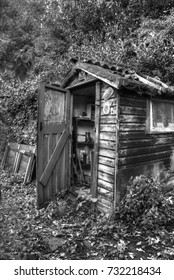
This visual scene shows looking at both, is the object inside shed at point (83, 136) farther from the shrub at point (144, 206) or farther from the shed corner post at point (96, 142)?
the shrub at point (144, 206)

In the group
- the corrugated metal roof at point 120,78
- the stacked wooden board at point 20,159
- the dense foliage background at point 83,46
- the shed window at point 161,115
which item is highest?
the dense foliage background at point 83,46

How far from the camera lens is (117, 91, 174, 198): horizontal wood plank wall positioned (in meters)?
3.58

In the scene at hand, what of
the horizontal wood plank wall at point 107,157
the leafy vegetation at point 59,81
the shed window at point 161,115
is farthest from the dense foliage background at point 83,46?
the horizontal wood plank wall at point 107,157

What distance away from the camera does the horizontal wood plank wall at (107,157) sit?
359cm

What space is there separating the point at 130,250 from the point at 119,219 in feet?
2.39

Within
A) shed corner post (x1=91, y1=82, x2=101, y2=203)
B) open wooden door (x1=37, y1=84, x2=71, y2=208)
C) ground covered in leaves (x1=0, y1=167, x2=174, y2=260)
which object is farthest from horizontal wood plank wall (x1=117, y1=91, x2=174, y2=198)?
open wooden door (x1=37, y1=84, x2=71, y2=208)

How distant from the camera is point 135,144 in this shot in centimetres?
381

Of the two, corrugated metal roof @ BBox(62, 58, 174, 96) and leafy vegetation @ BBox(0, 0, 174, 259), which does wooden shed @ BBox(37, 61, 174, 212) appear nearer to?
corrugated metal roof @ BBox(62, 58, 174, 96)

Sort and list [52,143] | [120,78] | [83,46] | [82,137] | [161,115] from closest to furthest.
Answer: [120,78]
[52,143]
[161,115]
[82,137]
[83,46]

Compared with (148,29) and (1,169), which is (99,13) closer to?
(148,29)

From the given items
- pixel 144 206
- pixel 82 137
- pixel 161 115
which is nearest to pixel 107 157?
pixel 144 206

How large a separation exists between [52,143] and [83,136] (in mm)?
2270

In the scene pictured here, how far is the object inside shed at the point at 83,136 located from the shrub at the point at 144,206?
6.64 ft

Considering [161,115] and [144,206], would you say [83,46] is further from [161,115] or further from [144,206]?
[144,206]
